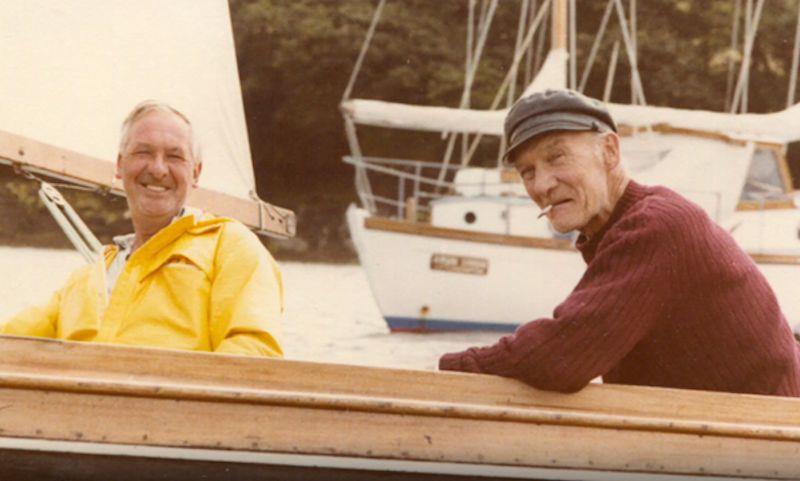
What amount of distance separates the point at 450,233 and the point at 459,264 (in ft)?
1.33

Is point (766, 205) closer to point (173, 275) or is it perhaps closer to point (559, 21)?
point (559, 21)

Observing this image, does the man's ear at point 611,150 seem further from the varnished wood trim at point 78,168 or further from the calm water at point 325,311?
the calm water at point 325,311

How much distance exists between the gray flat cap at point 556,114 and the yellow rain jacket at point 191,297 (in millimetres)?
562

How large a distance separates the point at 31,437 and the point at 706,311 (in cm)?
119

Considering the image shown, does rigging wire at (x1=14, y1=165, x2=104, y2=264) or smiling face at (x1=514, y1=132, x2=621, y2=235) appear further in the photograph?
rigging wire at (x1=14, y1=165, x2=104, y2=264)

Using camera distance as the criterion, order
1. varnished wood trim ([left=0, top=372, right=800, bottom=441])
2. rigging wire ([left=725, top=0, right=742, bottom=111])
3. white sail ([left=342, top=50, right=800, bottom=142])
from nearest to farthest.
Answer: varnished wood trim ([left=0, top=372, right=800, bottom=441]) → white sail ([left=342, top=50, right=800, bottom=142]) → rigging wire ([left=725, top=0, right=742, bottom=111])

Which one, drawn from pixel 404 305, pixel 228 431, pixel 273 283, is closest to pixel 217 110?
pixel 273 283

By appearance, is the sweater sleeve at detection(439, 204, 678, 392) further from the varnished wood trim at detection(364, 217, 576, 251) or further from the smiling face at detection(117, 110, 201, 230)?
the varnished wood trim at detection(364, 217, 576, 251)

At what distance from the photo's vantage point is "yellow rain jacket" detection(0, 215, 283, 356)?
7.42ft

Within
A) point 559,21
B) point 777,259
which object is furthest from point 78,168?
point 777,259

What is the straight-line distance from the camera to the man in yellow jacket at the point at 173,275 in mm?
2270

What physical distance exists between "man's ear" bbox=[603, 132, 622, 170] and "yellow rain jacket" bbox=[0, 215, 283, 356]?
0.67 m

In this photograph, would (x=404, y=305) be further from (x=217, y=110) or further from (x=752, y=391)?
(x=752, y=391)

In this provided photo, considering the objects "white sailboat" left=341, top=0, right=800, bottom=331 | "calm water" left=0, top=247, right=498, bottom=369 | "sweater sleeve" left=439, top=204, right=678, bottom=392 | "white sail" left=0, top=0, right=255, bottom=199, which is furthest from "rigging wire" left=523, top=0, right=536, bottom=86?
"sweater sleeve" left=439, top=204, right=678, bottom=392
